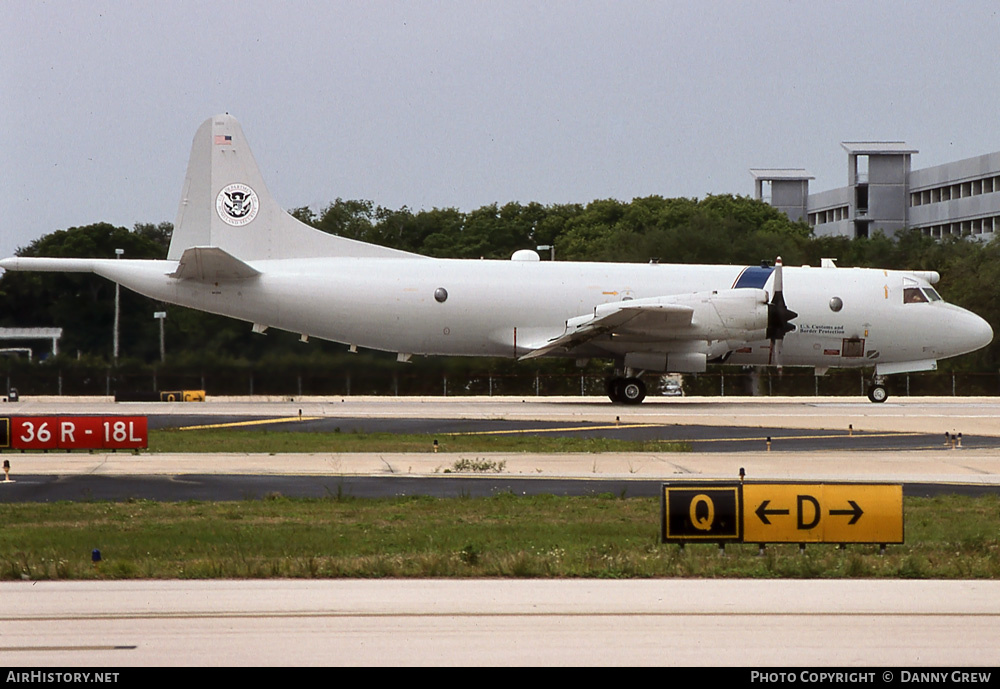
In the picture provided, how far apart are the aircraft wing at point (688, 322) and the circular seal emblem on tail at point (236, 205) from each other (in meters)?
11.8

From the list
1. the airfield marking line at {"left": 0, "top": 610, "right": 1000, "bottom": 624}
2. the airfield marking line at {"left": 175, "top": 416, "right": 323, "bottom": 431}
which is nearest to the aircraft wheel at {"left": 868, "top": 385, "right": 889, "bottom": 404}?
the airfield marking line at {"left": 175, "top": 416, "right": 323, "bottom": 431}

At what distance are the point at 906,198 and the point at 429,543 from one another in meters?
105

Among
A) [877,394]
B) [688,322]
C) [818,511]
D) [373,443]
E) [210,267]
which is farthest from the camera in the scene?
[877,394]

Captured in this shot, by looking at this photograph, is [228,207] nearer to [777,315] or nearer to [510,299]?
[510,299]

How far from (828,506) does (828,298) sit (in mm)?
28186

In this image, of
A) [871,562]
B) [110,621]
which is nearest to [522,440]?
[871,562]

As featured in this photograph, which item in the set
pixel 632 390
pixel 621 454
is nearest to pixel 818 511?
pixel 621 454

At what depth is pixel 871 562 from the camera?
1416 cm

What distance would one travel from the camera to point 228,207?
133 ft

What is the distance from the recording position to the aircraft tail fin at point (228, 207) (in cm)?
4066

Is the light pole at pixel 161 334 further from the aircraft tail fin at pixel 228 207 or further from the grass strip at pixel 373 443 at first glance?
the grass strip at pixel 373 443

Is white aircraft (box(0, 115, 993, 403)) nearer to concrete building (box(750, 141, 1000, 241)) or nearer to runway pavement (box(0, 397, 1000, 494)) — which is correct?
runway pavement (box(0, 397, 1000, 494))

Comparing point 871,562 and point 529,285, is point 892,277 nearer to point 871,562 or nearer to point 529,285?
point 529,285

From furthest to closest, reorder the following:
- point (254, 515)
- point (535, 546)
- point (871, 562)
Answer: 1. point (254, 515)
2. point (535, 546)
3. point (871, 562)
